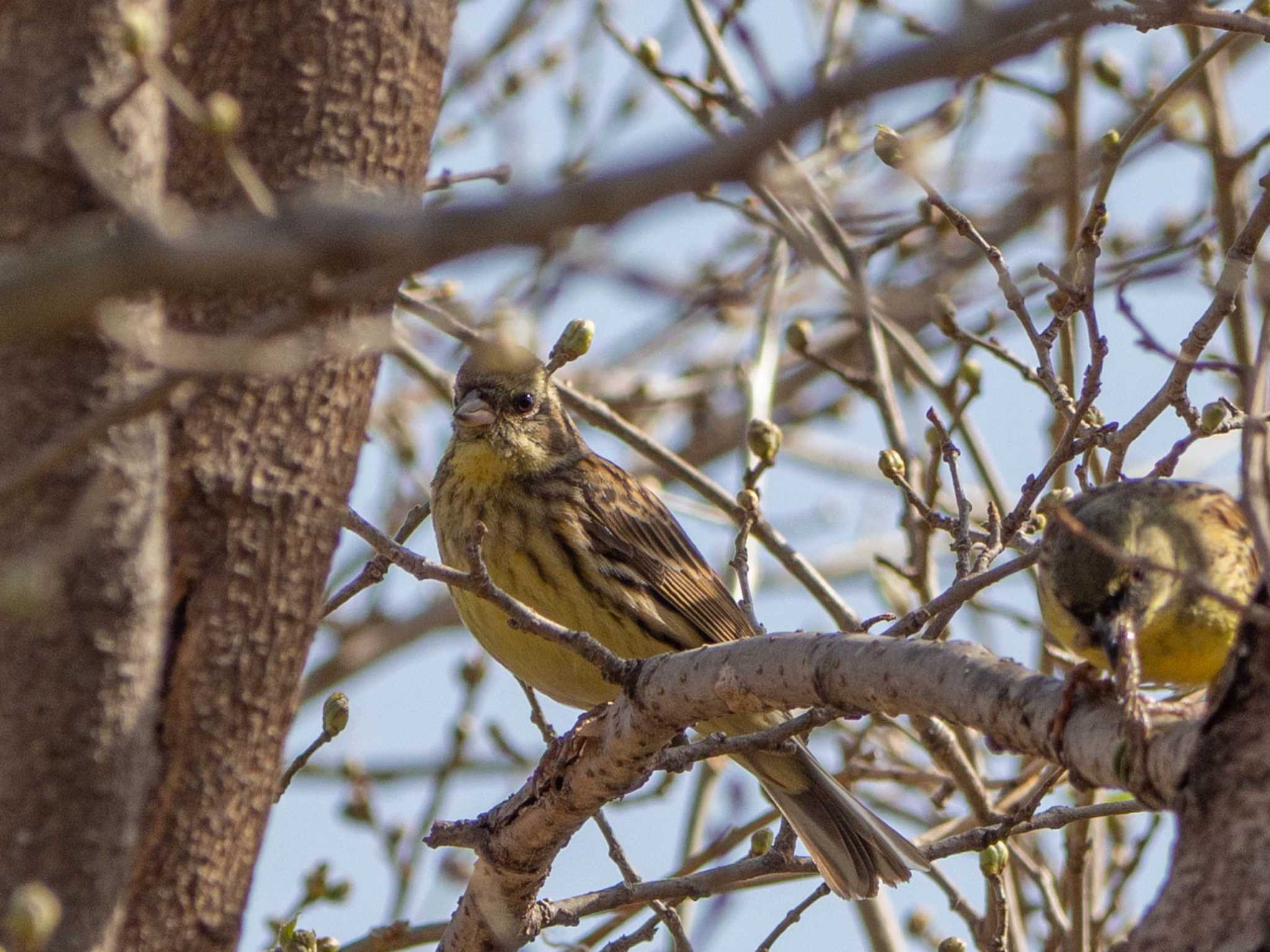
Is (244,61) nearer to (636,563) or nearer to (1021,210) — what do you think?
(636,563)

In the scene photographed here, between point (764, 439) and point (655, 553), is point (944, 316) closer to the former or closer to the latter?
point (764, 439)

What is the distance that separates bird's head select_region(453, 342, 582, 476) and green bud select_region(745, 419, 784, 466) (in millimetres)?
1244

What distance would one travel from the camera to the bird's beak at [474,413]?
19.4 ft

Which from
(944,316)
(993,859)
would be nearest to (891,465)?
→ (944,316)

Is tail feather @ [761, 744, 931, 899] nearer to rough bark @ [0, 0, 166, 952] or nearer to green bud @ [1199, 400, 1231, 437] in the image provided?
green bud @ [1199, 400, 1231, 437]

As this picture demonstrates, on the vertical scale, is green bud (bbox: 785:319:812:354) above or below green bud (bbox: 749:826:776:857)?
above

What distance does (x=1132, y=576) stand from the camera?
3.63 metres

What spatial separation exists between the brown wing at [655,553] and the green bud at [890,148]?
1973 millimetres

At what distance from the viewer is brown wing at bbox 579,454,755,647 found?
229 inches

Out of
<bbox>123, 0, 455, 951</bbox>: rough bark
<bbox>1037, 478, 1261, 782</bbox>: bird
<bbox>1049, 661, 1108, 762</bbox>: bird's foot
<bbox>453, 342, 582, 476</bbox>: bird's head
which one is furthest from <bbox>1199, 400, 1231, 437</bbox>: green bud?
<bbox>453, 342, 582, 476</bbox>: bird's head

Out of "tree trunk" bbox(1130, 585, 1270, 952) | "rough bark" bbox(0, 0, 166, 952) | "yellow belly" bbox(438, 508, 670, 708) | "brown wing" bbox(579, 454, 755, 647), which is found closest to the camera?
"tree trunk" bbox(1130, 585, 1270, 952)

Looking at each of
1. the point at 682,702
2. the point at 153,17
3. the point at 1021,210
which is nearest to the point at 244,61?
the point at 153,17

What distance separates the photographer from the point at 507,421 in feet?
19.8

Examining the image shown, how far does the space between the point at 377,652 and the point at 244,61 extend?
217 inches
